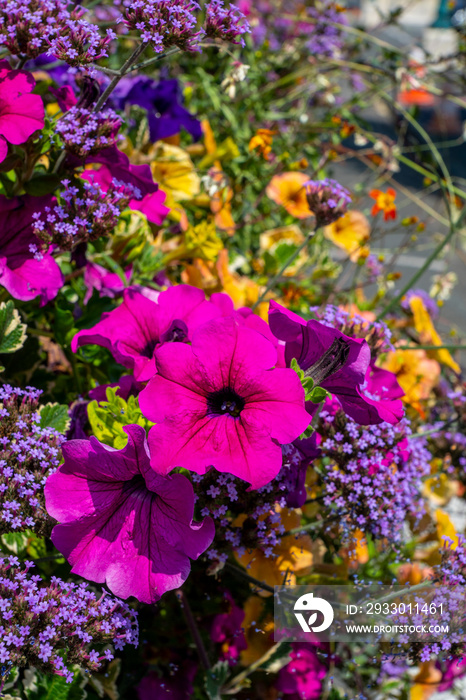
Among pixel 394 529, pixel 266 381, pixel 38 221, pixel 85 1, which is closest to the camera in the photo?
pixel 266 381

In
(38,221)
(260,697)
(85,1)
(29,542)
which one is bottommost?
(260,697)

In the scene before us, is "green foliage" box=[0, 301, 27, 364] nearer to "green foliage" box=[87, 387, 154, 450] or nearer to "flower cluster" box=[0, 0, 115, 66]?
"green foliage" box=[87, 387, 154, 450]

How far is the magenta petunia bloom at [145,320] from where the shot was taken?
0.66m

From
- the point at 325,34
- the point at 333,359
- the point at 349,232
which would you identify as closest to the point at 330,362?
the point at 333,359

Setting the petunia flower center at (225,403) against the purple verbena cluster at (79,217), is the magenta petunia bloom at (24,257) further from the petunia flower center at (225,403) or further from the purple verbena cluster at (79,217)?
the petunia flower center at (225,403)

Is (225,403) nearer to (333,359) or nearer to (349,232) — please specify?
(333,359)

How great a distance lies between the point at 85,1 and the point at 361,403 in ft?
3.17

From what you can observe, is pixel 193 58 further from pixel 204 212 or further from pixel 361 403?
pixel 361 403

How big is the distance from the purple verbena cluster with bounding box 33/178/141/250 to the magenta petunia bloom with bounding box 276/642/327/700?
665 millimetres

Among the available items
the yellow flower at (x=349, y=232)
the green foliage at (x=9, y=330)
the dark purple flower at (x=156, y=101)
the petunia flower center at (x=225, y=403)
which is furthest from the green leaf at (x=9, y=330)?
the yellow flower at (x=349, y=232)

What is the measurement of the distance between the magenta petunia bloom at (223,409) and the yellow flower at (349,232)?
96 centimetres

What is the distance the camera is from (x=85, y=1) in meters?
1.14

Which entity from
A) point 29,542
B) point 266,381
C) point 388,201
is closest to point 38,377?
point 29,542

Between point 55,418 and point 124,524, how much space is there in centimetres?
16
